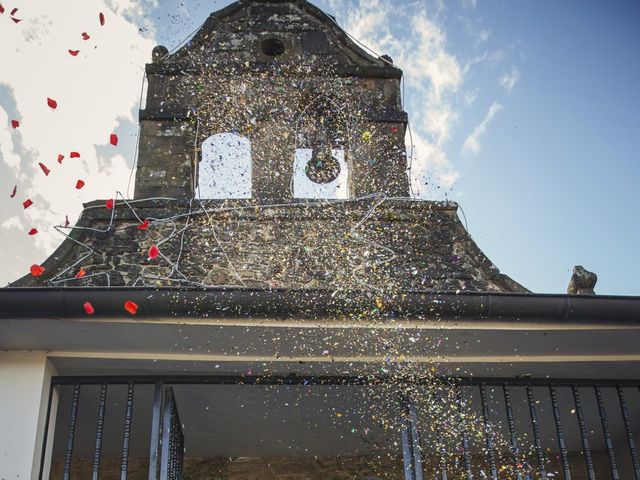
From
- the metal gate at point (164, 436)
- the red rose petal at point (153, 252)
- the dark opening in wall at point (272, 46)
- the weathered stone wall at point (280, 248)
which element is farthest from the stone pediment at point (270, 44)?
the metal gate at point (164, 436)

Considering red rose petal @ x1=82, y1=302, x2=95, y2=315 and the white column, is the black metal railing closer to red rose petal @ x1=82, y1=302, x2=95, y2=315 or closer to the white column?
the white column

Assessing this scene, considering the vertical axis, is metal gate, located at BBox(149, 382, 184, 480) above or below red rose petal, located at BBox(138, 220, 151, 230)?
below

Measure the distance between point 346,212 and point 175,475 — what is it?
8.41ft

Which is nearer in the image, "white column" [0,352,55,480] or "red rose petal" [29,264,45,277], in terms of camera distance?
"white column" [0,352,55,480]

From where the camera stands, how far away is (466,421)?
5.96 metres

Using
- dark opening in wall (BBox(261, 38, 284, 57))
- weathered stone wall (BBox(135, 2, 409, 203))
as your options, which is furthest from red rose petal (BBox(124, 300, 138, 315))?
dark opening in wall (BBox(261, 38, 284, 57))

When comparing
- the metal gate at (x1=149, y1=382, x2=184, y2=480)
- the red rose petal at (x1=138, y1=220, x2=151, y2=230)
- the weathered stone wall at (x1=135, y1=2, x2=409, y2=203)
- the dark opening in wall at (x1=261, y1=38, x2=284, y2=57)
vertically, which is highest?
the dark opening in wall at (x1=261, y1=38, x2=284, y2=57)

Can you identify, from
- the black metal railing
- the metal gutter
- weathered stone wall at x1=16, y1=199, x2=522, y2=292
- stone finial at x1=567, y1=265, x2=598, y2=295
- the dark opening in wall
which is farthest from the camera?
the dark opening in wall

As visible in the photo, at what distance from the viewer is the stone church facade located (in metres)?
4.95

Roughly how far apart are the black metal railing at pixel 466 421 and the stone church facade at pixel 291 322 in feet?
0.06

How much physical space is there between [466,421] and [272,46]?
4.30 meters

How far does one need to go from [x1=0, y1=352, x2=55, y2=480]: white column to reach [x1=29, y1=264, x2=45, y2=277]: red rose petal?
55.1 inches

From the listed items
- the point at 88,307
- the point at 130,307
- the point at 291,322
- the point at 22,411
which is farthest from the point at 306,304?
the point at 22,411

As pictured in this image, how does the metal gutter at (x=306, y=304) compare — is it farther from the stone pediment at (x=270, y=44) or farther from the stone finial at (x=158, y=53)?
the stone finial at (x=158, y=53)
